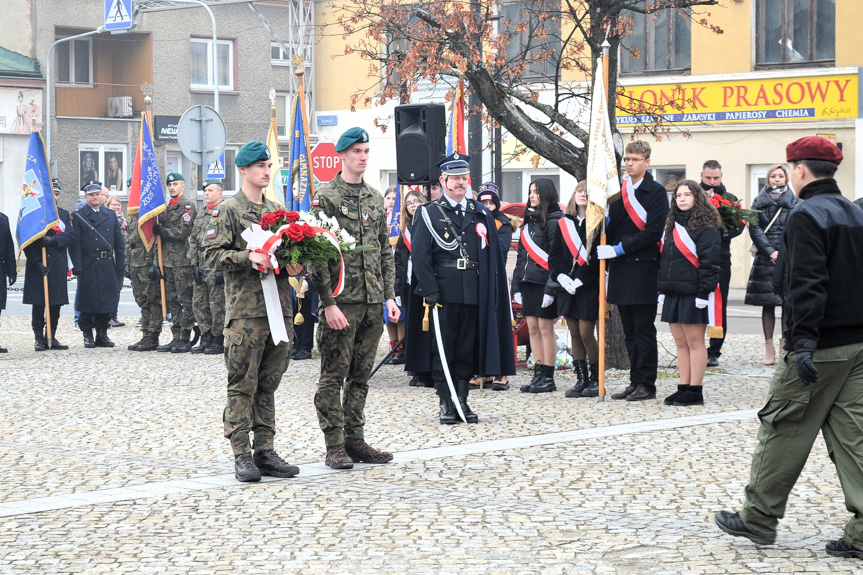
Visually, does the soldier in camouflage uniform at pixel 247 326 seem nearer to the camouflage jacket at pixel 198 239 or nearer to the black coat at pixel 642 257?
the black coat at pixel 642 257

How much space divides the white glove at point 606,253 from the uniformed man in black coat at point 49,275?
8.46 meters

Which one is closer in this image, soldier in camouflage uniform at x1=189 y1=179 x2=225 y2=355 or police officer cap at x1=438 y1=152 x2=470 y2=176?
police officer cap at x1=438 y1=152 x2=470 y2=176

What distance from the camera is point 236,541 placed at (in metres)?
6.36

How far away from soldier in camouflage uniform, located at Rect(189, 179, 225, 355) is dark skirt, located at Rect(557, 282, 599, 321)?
4.94 m

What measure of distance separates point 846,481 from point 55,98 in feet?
130

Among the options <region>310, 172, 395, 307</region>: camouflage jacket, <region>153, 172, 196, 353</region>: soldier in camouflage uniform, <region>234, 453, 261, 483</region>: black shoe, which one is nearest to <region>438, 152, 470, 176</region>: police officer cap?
<region>310, 172, 395, 307</region>: camouflage jacket

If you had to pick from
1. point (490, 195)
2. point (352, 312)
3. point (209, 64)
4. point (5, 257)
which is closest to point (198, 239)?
point (5, 257)

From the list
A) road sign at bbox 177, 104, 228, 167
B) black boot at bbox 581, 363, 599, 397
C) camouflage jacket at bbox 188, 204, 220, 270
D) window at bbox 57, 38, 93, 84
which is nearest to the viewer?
black boot at bbox 581, 363, 599, 397

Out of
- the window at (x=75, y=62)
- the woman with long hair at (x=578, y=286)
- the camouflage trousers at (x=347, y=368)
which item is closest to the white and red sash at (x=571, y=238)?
the woman with long hair at (x=578, y=286)

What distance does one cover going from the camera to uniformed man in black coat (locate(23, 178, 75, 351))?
57.1 feet

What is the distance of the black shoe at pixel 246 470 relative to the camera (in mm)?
7895

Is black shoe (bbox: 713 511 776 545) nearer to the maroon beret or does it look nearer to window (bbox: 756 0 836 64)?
the maroon beret

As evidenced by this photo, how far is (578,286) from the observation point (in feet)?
39.7

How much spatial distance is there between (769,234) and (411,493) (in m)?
7.81
